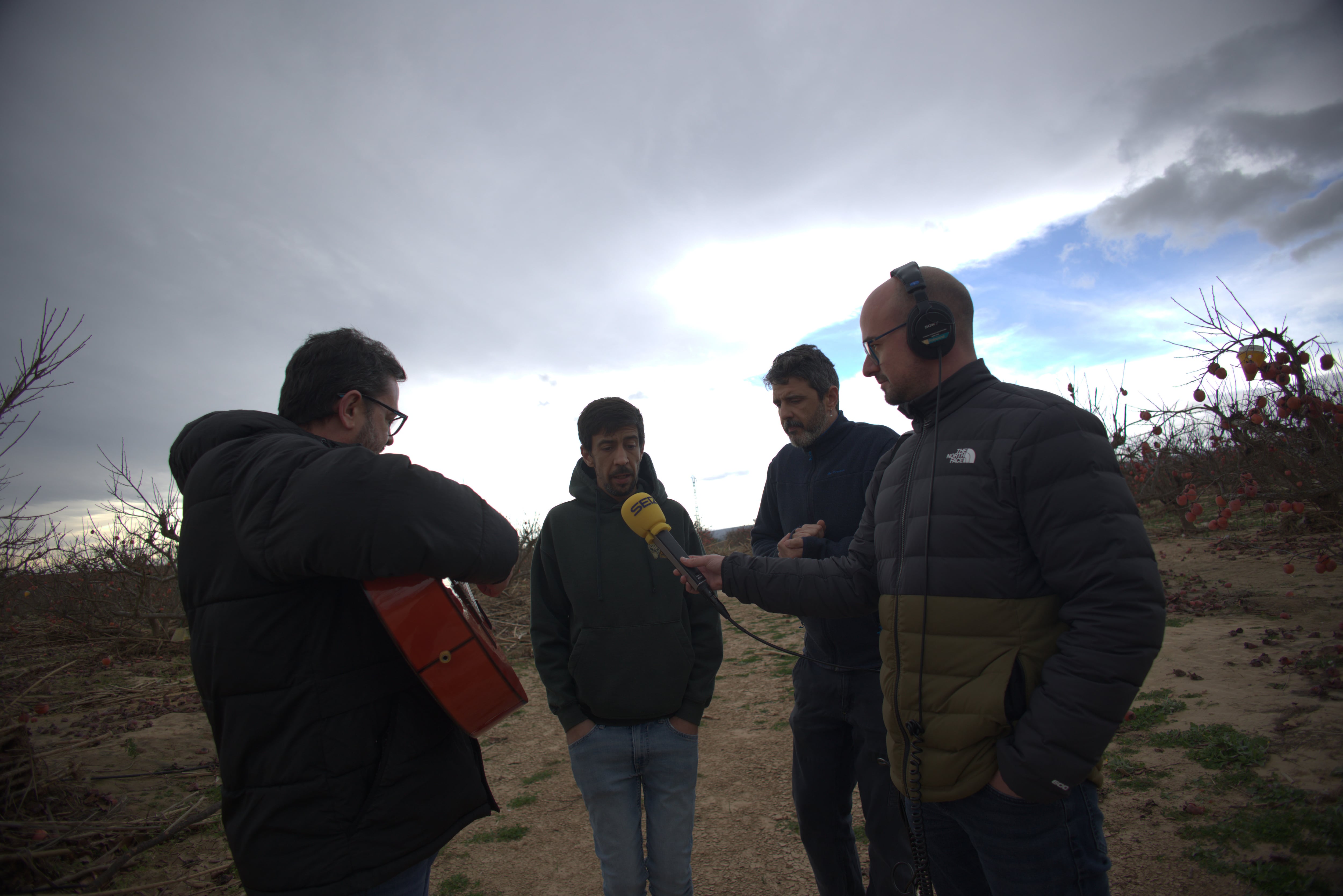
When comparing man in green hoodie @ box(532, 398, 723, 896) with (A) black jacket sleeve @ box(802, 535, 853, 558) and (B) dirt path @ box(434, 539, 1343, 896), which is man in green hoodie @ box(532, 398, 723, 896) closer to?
(A) black jacket sleeve @ box(802, 535, 853, 558)

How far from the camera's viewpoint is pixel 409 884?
1.63 m

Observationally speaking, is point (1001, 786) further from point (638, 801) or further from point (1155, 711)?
point (1155, 711)

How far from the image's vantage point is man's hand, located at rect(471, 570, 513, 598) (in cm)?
175

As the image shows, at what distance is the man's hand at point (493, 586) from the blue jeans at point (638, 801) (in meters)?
1.08

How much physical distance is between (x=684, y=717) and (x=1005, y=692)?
1.41m

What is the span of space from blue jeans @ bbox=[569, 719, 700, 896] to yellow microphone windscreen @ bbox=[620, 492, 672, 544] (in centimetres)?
84

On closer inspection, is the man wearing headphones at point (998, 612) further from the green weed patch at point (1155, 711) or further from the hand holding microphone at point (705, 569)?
the green weed patch at point (1155, 711)

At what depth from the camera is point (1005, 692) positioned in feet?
5.21

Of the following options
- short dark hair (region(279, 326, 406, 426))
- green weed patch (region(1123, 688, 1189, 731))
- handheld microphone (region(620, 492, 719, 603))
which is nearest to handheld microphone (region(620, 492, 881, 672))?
handheld microphone (region(620, 492, 719, 603))

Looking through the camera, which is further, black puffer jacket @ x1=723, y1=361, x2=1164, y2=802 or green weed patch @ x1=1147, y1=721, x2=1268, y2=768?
green weed patch @ x1=1147, y1=721, x2=1268, y2=768

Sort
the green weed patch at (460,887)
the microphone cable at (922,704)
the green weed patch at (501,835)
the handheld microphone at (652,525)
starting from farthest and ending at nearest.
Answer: the green weed patch at (501,835) < the green weed patch at (460,887) < the handheld microphone at (652,525) < the microphone cable at (922,704)

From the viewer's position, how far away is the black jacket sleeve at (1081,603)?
1438mm

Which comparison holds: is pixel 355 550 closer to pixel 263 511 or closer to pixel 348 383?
pixel 263 511

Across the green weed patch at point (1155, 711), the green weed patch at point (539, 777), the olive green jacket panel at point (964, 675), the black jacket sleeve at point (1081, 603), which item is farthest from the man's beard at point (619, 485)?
the green weed patch at point (1155, 711)
